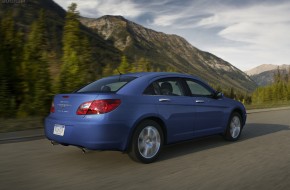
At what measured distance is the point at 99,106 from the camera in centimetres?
541

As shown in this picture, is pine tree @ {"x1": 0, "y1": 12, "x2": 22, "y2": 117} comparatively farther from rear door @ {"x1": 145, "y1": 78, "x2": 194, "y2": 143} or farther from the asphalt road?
rear door @ {"x1": 145, "y1": 78, "x2": 194, "y2": 143}

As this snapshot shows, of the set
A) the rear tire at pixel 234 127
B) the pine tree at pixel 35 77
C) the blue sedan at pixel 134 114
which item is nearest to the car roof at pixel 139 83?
the blue sedan at pixel 134 114

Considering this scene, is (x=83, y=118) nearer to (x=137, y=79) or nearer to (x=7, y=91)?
(x=137, y=79)

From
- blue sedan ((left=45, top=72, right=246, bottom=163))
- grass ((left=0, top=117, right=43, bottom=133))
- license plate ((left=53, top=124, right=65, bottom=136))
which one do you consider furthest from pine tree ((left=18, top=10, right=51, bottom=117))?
license plate ((left=53, top=124, right=65, bottom=136))

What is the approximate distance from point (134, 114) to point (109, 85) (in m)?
0.82

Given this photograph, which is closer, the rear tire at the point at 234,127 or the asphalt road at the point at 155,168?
the asphalt road at the point at 155,168

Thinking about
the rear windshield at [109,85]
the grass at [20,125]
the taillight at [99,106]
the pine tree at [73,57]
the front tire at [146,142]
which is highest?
the pine tree at [73,57]

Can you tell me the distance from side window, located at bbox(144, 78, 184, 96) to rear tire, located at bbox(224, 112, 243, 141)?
74.7 inches

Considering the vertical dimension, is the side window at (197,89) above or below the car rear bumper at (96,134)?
above

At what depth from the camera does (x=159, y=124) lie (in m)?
6.23

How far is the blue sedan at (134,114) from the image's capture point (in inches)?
213

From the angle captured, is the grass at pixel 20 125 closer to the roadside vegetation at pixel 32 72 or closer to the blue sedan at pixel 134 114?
the roadside vegetation at pixel 32 72

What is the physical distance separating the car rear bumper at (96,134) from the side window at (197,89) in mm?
2058

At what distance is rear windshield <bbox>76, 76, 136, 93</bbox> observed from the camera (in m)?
5.97
